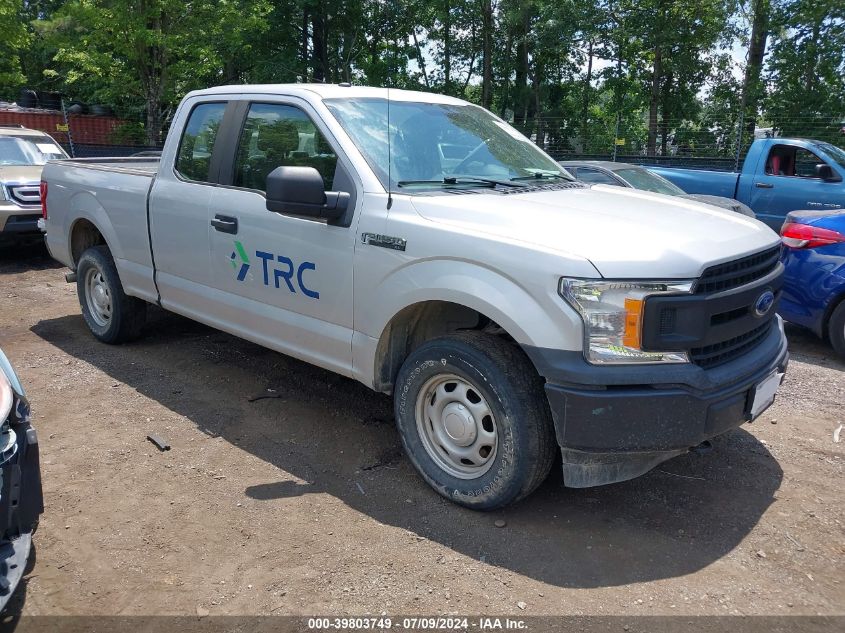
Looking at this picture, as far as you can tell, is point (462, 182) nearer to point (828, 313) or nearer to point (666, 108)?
point (828, 313)

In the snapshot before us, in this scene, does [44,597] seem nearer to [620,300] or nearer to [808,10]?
[620,300]

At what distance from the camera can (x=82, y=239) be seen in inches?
261

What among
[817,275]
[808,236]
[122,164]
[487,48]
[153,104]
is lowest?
[817,275]

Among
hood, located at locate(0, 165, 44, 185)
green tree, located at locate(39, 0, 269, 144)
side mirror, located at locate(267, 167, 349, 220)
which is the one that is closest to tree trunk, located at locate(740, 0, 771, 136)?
green tree, located at locate(39, 0, 269, 144)

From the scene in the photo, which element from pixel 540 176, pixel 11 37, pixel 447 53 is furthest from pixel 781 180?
pixel 447 53

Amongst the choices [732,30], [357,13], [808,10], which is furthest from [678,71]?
[357,13]

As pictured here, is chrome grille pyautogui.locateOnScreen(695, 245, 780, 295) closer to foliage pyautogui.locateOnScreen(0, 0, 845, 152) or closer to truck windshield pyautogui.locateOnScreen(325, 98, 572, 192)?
truck windshield pyautogui.locateOnScreen(325, 98, 572, 192)

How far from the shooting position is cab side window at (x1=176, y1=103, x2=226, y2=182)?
5.00 metres

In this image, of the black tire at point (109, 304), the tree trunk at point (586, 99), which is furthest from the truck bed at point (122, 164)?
the tree trunk at point (586, 99)

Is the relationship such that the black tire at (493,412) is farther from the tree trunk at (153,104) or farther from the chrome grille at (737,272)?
the tree trunk at (153,104)

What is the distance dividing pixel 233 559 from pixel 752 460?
9.68ft

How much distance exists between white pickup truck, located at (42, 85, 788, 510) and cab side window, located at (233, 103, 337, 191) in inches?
0.6

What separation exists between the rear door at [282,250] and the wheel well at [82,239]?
2251mm

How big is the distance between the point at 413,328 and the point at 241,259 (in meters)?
1.32
